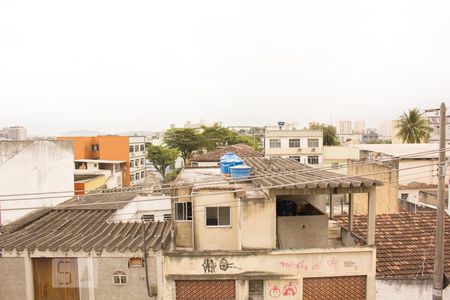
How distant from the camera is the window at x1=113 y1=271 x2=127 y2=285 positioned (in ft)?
41.7

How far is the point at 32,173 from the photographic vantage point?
1861cm

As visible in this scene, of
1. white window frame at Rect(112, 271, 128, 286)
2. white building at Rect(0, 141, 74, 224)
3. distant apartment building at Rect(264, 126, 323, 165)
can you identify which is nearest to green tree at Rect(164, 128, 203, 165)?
distant apartment building at Rect(264, 126, 323, 165)

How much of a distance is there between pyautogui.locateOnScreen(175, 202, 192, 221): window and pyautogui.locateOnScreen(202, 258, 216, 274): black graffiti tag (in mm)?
1641

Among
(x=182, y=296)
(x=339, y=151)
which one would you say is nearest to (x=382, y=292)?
(x=182, y=296)

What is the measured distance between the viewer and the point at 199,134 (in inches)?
2354

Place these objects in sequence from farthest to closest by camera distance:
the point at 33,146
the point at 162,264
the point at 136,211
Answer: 1. the point at 136,211
2. the point at 33,146
3. the point at 162,264

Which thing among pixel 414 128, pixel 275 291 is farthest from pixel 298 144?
pixel 275 291

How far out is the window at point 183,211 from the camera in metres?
12.3

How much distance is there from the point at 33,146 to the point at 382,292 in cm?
1798

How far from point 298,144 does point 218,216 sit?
38158 millimetres

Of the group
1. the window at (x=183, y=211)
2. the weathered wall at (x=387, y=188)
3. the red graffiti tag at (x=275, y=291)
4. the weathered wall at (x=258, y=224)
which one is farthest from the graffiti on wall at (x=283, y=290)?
the weathered wall at (x=387, y=188)

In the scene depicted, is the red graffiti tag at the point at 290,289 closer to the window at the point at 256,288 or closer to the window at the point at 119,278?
the window at the point at 256,288

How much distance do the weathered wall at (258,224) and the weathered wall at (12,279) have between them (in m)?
8.20

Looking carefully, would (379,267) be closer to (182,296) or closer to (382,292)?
(382,292)
